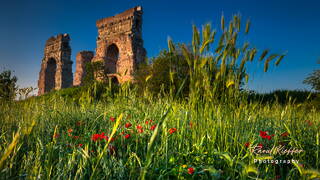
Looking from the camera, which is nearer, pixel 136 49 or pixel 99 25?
pixel 136 49

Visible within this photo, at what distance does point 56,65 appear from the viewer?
3048 cm

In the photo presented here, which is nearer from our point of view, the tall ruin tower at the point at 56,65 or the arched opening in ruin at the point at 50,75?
the tall ruin tower at the point at 56,65

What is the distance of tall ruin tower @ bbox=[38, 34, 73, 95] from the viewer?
95.4 feet

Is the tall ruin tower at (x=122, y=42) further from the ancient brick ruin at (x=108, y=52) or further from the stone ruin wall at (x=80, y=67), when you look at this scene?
the stone ruin wall at (x=80, y=67)

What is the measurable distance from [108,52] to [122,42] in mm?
3172

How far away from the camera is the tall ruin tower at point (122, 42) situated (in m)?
22.4

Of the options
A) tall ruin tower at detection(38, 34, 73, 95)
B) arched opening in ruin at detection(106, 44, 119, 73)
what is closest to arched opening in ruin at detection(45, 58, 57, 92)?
tall ruin tower at detection(38, 34, 73, 95)

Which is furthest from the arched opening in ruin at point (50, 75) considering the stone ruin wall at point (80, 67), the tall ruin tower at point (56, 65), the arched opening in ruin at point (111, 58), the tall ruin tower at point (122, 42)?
the arched opening in ruin at point (111, 58)

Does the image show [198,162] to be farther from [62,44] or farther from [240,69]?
[62,44]

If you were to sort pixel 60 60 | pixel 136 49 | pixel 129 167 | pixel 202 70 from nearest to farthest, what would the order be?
pixel 129 167 < pixel 202 70 < pixel 136 49 < pixel 60 60

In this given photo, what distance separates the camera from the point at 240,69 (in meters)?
2.19

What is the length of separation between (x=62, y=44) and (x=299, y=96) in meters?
29.3

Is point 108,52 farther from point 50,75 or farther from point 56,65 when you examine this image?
point 50,75

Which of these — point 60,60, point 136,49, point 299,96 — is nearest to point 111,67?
point 136,49
